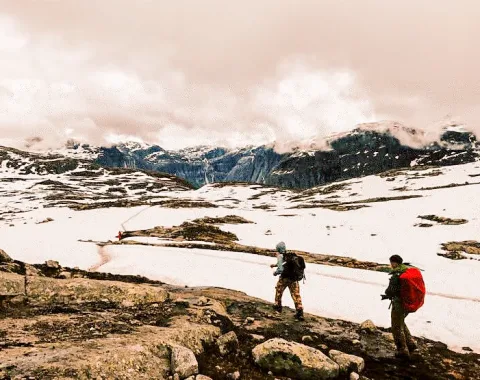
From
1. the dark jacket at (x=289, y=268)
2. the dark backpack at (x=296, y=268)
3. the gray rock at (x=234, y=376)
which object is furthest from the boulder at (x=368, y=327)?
the gray rock at (x=234, y=376)

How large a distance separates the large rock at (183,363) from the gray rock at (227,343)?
149 centimetres

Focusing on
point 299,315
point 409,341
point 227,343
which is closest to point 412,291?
point 409,341

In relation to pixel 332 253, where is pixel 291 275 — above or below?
above

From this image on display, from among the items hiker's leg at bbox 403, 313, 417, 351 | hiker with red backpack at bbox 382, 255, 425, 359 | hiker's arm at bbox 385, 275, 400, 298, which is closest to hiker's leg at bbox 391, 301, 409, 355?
hiker with red backpack at bbox 382, 255, 425, 359

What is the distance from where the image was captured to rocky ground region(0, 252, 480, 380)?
23.2 ft

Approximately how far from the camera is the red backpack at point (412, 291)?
34.6ft

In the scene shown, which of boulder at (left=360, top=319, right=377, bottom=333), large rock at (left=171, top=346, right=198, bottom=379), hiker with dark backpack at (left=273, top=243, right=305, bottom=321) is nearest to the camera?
large rock at (left=171, top=346, right=198, bottom=379)

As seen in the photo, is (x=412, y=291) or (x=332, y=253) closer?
(x=412, y=291)

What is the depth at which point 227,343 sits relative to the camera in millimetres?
9492

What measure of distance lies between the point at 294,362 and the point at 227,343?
1.91m

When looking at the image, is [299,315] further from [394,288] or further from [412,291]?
[412,291]

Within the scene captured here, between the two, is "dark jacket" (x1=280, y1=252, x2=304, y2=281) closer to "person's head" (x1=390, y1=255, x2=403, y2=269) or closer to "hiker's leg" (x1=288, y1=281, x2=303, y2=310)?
"hiker's leg" (x1=288, y1=281, x2=303, y2=310)

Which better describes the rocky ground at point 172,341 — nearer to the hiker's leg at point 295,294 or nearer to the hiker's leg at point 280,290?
the hiker's leg at point 280,290

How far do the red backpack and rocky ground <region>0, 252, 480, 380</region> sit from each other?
169 cm
